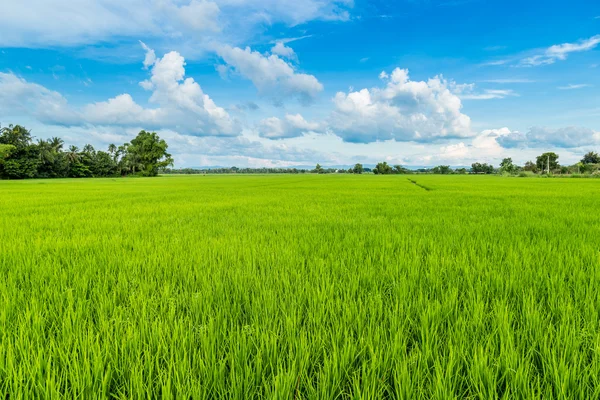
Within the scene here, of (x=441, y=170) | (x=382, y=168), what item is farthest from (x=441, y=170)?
(x=382, y=168)

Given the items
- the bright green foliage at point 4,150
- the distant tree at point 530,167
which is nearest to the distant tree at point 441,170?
the distant tree at point 530,167

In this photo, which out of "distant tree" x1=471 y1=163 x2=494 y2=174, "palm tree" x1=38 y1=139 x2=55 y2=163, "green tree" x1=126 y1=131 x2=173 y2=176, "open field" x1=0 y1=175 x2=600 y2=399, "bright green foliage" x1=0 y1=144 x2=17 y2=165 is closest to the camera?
"open field" x1=0 y1=175 x2=600 y2=399

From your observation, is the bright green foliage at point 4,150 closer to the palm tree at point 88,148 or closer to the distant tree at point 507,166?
the palm tree at point 88,148

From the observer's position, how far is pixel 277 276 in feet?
8.37

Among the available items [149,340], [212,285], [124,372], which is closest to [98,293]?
[212,285]

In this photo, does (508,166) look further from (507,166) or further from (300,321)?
(300,321)

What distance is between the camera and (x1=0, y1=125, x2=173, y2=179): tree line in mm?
59188

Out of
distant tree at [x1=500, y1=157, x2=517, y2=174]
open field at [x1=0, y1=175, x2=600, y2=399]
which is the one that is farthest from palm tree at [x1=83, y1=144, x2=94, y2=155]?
distant tree at [x1=500, y1=157, x2=517, y2=174]

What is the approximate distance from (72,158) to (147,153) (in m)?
18.2

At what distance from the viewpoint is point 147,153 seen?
84812 mm

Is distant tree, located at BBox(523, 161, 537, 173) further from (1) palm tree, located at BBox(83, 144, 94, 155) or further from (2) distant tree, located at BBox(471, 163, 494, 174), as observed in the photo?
(1) palm tree, located at BBox(83, 144, 94, 155)

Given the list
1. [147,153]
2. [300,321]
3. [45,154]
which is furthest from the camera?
[147,153]

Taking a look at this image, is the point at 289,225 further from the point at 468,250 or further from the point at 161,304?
the point at 161,304

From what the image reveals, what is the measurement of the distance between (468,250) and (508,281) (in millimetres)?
1229
